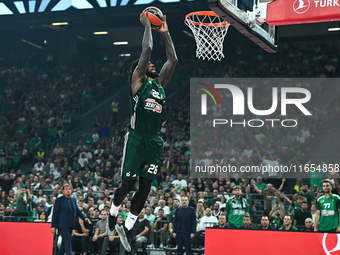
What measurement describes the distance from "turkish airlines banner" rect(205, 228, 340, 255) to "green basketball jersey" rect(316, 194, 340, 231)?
1750mm

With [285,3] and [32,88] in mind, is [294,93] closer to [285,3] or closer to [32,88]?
[285,3]

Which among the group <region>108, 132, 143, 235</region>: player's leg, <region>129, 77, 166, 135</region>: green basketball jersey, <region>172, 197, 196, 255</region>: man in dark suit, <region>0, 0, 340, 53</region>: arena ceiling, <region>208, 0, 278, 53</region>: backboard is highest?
<region>0, 0, 340, 53</region>: arena ceiling

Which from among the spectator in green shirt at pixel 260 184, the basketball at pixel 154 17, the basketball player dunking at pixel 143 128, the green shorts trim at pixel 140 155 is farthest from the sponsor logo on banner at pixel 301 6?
the spectator in green shirt at pixel 260 184

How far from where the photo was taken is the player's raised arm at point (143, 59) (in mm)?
6336

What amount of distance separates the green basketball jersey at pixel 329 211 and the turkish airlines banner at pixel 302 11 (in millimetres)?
5594

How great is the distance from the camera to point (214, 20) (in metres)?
11.2

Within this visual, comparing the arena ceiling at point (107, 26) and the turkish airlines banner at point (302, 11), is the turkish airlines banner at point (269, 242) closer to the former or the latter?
the turkish airlines banner at point (302, 11)

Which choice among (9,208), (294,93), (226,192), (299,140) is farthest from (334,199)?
(9,208)

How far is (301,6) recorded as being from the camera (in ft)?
30.3

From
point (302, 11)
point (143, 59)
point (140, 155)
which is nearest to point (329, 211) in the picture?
point (302, 11)

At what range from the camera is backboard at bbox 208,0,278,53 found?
896 centimetres

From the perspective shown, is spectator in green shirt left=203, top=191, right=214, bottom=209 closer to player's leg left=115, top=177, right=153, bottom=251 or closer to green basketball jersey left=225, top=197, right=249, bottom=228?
green basketball jersey left=225, top=197, right=249, bottom=228

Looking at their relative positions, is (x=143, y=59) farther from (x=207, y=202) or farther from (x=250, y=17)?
(x=207, y=202)

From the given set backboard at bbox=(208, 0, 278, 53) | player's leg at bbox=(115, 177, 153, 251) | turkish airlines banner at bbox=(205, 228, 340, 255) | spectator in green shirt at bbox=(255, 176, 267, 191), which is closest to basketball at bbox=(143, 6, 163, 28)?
player's leg at bbox=(115, 177, 153, 251)
